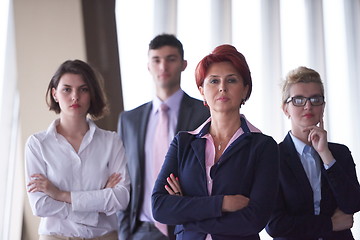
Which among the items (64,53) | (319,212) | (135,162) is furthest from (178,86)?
(319,212)

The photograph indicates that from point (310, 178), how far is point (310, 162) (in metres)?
0.09

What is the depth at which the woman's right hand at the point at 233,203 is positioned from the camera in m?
1.86

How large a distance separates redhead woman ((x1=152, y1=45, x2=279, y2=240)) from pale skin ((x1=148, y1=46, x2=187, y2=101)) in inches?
37.8

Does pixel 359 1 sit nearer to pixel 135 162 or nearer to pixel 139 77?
pixel 139 77

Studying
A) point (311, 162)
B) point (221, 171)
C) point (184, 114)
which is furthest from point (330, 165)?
point (184, 114)

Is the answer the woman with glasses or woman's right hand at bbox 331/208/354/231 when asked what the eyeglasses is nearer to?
the woman with glasses

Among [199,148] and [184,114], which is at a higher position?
[184,114]

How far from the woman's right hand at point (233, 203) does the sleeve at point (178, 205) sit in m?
0.02

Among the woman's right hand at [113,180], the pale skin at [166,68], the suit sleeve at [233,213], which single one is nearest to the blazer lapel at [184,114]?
the pale skin at [166,68]

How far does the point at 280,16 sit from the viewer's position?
154 inches

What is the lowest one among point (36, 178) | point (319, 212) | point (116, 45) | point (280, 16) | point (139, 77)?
point (319, 212)

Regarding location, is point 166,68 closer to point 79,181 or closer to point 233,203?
point 79,181

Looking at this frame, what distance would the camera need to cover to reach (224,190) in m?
1.93

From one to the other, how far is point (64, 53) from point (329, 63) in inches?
85.9
